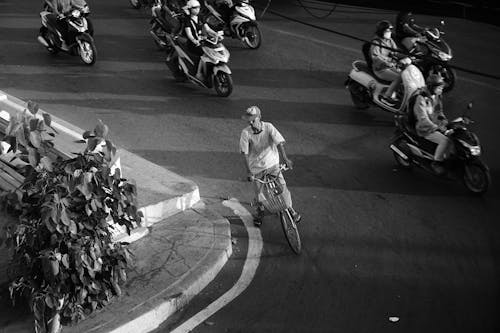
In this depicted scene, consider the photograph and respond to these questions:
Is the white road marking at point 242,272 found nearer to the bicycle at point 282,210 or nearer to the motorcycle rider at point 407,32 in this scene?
the bicycle at point 282,210

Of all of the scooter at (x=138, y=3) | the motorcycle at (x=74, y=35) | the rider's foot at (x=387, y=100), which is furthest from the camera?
the scooter at (x=138, y=3)

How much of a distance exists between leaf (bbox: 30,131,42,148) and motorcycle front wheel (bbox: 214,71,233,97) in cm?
752

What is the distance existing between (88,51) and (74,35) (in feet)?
1.55

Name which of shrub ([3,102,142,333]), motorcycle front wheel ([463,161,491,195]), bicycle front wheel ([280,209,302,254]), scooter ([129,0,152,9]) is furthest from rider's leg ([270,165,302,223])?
scooter ([129,0,152,9])

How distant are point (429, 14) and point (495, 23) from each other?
5.99 ft

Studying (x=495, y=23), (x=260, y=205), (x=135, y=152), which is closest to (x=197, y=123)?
(x=135, y=152)

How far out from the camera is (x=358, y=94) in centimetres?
1412

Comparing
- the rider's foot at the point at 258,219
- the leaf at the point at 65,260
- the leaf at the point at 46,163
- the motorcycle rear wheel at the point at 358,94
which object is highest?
the leaf at the point at 46,163

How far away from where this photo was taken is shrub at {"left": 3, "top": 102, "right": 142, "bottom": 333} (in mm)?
7410

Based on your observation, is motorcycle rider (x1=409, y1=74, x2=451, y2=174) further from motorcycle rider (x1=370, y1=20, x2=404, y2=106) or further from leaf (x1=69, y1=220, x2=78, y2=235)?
leaf (x1=69, y1=220, x2=78, y2=235)

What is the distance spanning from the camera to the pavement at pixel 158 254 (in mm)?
8008

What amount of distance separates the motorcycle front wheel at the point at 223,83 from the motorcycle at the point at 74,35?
347cm

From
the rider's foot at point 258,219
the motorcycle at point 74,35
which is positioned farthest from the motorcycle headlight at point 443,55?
the motorcycle at point 74,35

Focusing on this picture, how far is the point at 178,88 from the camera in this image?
51.0 feet
